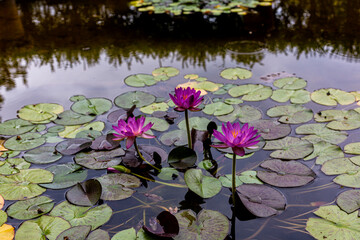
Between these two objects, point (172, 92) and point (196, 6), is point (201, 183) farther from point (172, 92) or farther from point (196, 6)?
point (196, 6)

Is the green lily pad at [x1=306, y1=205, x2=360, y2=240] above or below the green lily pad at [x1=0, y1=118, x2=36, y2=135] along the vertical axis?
below

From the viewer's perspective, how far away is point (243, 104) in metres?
2.49

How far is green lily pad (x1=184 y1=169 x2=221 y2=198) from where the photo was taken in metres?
1.70

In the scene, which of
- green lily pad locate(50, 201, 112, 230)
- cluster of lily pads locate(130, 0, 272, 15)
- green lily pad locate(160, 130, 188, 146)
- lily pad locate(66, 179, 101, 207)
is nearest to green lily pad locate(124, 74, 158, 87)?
green lily pad locate(160, 130, 188, 146)

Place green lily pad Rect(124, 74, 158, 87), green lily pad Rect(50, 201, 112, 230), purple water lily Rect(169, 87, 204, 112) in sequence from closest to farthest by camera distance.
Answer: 1. green lily pad Rect(50, 201, 112, 230)
2. purple water lily Rect(169, 87, 204, 112)
3. green lily pad Rect(124, 74, 158, 87)

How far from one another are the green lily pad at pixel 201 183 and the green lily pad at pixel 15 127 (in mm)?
1161

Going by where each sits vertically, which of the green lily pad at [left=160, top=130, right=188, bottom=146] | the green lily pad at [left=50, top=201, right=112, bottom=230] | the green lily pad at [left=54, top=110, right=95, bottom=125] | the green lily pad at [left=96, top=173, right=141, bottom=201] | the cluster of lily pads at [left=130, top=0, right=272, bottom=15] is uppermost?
the cluster of lily pads at [left=130, top=0, right=272, bottom=15]

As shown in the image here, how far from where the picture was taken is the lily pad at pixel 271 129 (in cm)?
211

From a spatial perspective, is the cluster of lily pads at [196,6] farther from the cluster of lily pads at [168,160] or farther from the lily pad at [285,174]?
the lily pad at [285,174]

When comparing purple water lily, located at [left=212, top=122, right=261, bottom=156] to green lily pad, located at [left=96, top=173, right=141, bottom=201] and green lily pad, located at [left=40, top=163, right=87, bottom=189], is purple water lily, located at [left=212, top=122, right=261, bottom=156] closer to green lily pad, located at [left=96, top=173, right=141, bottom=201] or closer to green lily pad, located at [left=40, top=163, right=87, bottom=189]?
green lily pad, located at [left=96, top=173, right=141, bottom=201]

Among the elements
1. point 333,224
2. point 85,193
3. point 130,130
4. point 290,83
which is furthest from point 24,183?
point 290,83

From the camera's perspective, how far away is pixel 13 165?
6.44ft

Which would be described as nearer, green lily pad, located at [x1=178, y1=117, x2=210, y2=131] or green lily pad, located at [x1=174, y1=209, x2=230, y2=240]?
green lily pad, located at [x1=174, y1=209, x2=230, y2=240]

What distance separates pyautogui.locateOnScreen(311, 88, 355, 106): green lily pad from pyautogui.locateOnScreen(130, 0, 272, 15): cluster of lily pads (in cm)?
217
